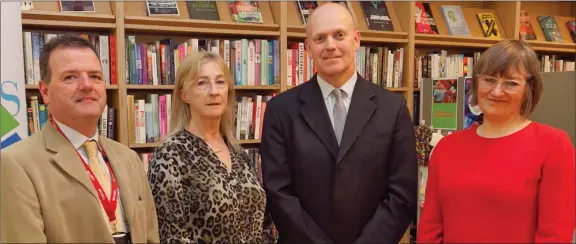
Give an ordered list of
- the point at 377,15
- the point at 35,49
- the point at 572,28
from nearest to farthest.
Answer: the point at 35,49
the point at 377,15
the point at 572,28

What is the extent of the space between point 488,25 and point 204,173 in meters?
3.16

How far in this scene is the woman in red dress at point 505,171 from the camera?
1407 mm

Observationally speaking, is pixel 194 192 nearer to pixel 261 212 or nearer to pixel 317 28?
pixel 261 212

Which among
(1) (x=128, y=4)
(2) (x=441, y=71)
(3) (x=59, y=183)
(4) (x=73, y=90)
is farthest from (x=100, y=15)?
(2) (x=441, y=71)

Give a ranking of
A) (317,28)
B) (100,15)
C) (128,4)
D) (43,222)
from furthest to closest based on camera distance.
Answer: (128,4), (100,15), (317,28), (43,222)

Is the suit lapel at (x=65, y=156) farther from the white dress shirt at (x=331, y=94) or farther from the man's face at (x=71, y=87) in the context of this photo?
the white dress shirt at (x=331, y=94)

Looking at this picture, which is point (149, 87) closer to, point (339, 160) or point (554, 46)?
point (339, 160)

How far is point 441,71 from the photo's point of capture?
3.80 m

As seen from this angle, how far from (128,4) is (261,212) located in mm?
1812

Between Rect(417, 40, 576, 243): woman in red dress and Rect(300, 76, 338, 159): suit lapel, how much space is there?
38 centimetres

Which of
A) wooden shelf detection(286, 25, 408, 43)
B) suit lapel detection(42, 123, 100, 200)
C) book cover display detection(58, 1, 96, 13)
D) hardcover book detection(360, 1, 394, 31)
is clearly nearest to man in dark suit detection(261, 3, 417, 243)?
suit lapel detection(42, 123, 100, 200)

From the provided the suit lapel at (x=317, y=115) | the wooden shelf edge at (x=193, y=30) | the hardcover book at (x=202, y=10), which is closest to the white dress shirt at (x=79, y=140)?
the suit lapel at (x=317, y=115)

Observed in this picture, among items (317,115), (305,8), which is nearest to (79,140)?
(317,115)

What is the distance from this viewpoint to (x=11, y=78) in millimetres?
2236
